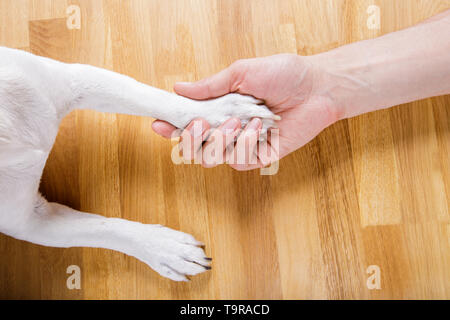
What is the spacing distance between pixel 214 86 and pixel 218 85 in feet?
0.04

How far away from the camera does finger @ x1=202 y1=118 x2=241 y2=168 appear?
3.28 ft

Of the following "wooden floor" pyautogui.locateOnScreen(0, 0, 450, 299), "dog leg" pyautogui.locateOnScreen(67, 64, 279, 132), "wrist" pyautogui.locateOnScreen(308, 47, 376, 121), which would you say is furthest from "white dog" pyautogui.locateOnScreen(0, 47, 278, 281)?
"wrist" pyautogui.locateOnScreen(308, 47, 376, 121)

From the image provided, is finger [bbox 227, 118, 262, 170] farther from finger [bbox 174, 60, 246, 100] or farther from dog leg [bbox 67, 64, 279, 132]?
finger [bbox 174, 60, 246, 100]

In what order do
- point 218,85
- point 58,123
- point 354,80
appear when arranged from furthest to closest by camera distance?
point 354,80 → point 218,85 → point 58,123

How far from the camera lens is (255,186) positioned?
1235mm

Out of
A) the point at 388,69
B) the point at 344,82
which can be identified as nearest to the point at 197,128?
the point at 344,82

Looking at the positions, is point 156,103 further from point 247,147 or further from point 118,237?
point 118,237

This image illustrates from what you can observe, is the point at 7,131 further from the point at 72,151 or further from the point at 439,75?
the point at 439,75

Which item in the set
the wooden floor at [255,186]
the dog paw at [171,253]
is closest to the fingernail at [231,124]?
the wooden floor at [255,186]

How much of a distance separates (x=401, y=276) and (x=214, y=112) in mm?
842

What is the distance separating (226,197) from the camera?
1233 mm

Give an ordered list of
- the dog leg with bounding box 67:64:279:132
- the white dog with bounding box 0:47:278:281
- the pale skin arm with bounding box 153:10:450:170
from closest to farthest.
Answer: the white dog with bounding box 0:47:278:281 → the dog leg with bounding box 67:64:279:132 → the pale skin arm with bounding box 153:10:450:170
